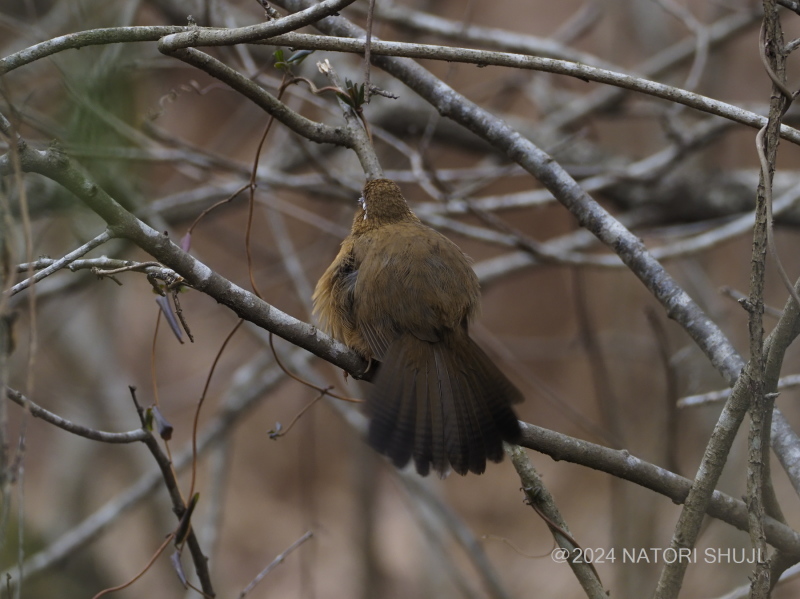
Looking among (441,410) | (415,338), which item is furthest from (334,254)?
(441,410)

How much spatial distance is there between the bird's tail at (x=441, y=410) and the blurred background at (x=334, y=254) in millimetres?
354

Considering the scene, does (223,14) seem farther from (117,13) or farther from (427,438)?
(427,438)

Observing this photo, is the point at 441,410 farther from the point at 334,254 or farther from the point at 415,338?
the point at 334,254

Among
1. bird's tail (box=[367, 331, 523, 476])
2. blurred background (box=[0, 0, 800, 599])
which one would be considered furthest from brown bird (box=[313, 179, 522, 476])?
blurred background (box=[0, 0, 800, 599])

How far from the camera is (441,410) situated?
238cm

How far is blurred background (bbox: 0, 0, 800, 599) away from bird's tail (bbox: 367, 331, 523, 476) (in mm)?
354

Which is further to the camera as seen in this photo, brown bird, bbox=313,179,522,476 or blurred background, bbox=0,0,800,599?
blurred background, bbox=0,0,800,599

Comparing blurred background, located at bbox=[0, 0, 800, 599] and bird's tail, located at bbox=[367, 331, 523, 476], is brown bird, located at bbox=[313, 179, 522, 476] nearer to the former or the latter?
bird's tail, located at bbox=[367, 331, 523, 476]

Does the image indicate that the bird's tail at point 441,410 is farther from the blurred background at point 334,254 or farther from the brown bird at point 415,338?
the blurred background at point 334,254

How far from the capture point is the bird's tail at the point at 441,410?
87.5 inches

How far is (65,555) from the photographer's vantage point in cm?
416

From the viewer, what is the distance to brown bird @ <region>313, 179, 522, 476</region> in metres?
2.26

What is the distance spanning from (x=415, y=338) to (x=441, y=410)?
374mm

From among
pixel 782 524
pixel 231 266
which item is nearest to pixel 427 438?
pixel 782 524
